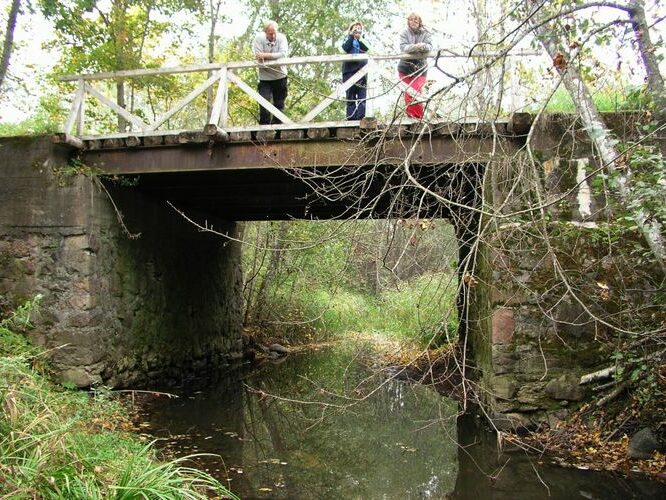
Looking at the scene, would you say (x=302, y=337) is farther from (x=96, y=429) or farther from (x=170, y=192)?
(x=96, y=429)

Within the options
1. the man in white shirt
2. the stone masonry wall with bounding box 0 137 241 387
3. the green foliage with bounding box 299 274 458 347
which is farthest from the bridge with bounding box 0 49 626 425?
the green foliage with bounding box 299 274 458 347

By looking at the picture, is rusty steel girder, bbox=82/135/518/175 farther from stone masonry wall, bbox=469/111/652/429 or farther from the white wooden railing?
stone masonry wall, bbox=469/111/652/429

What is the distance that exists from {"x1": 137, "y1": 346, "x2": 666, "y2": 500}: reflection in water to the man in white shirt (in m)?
3.69

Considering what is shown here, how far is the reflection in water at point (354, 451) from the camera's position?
4.68m

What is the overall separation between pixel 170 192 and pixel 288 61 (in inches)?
135

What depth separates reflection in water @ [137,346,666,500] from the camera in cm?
468

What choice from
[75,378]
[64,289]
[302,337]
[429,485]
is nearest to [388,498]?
[429,485]

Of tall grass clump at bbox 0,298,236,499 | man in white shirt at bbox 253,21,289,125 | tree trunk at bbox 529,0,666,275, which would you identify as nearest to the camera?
tall grass clump at bbox 0,298,236,499

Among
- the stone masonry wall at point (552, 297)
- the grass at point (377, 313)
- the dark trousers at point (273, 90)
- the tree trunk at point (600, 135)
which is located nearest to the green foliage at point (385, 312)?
the grass at point (377, 313)

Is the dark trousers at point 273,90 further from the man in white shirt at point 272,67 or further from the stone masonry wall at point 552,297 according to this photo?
the stone masonry wall at point 552,297

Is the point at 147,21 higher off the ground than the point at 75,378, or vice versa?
the point at 147,21

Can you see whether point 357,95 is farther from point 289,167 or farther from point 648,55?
point 648,55

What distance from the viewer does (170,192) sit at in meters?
9.00

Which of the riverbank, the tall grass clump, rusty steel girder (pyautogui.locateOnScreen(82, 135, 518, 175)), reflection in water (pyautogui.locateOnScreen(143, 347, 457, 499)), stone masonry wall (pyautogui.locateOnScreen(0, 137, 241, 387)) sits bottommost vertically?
reflection in water (pyautogui.locateOnScreen(143, 347, 457, 499))
